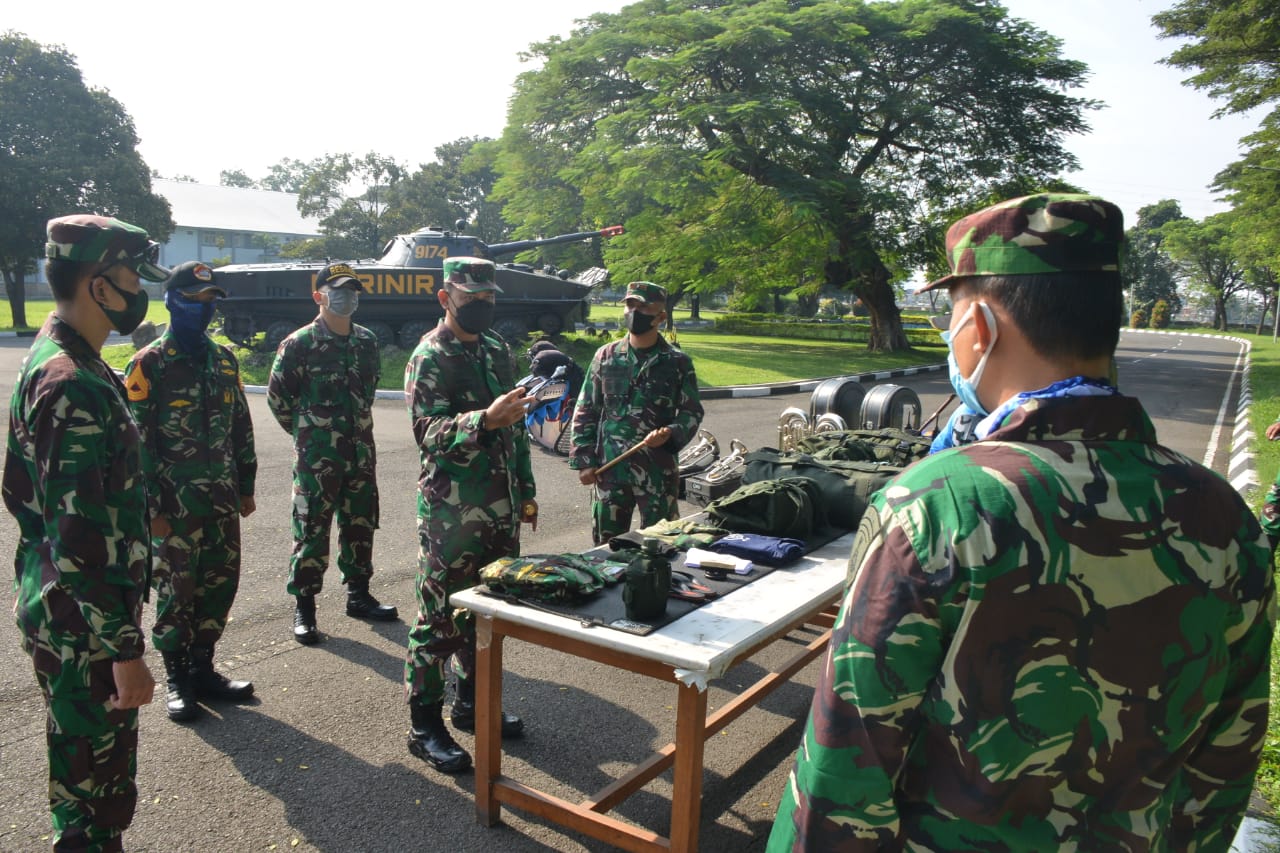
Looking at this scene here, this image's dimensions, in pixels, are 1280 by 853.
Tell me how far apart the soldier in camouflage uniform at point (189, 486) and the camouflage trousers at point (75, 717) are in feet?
4.60

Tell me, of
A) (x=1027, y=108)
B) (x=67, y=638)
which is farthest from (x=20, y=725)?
(x=1027, y=108)

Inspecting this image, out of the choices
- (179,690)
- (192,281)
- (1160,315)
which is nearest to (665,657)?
(179,690)

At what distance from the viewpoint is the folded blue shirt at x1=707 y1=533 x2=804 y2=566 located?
3141mm

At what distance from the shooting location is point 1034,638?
1.14 meters

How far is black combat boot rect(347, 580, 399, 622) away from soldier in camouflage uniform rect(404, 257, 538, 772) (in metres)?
1.40

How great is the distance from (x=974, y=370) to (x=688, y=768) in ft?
5.17

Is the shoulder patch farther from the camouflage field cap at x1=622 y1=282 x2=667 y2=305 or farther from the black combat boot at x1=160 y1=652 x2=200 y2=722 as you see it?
the camouflage field cap at x1=622 y1=282 x2=667 y2=305

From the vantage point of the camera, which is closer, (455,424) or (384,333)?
(455,424)

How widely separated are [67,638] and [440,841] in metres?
1.30

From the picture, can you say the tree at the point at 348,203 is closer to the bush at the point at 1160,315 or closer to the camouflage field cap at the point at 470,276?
the camouflage field cap at the point at 470,276

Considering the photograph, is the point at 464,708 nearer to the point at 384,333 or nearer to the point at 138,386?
the point at 138,386

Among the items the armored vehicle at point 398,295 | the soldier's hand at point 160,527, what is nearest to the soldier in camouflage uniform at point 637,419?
the soldier's hand at point 160,527

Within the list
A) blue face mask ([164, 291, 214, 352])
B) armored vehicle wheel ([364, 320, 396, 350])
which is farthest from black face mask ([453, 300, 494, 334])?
armored vehicle wheel ([364, 320, 396, 350])

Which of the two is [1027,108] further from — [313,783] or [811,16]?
[313,783]
